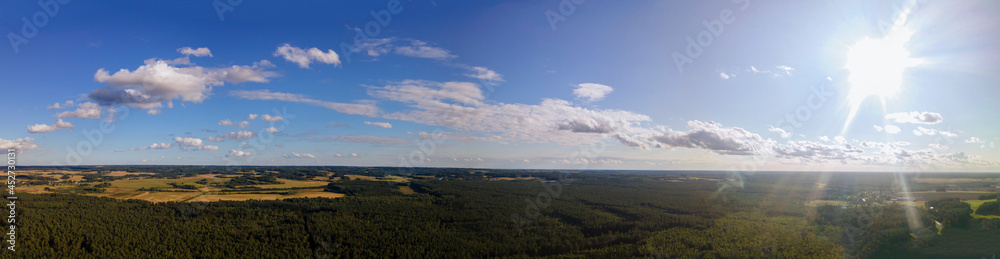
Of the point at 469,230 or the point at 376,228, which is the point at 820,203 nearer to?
the point at 469,230

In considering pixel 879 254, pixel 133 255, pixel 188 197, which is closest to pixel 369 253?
pixel 133 255

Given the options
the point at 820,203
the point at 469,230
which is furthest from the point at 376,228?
the point at 820,203

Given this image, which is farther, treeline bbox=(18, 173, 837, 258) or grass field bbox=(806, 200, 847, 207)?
grass field bbox=(806, 200, 847, 207)

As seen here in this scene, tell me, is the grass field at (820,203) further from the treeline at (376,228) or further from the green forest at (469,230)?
the green forest at (469,230)

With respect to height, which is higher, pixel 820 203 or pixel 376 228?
pixel 376 228

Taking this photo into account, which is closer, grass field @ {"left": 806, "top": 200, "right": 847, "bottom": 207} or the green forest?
the green forest

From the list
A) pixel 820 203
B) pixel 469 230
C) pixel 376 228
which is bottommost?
pixel 469 230

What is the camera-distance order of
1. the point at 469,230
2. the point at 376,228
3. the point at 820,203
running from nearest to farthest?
the point at 376,228 → the point at 469,230 → the point at 820,203

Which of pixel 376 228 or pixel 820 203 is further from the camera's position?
pixel 820 203

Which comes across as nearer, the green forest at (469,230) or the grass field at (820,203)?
the green forest at (469,230)

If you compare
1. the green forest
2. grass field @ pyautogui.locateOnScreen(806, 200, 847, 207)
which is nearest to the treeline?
the green forest

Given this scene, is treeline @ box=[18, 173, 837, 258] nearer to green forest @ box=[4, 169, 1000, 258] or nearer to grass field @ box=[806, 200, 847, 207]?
green forest @ box=[4, 169, 1000, 258]

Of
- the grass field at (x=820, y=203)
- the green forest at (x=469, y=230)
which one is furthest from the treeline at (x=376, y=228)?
the grass field at (x=820, y=203)
